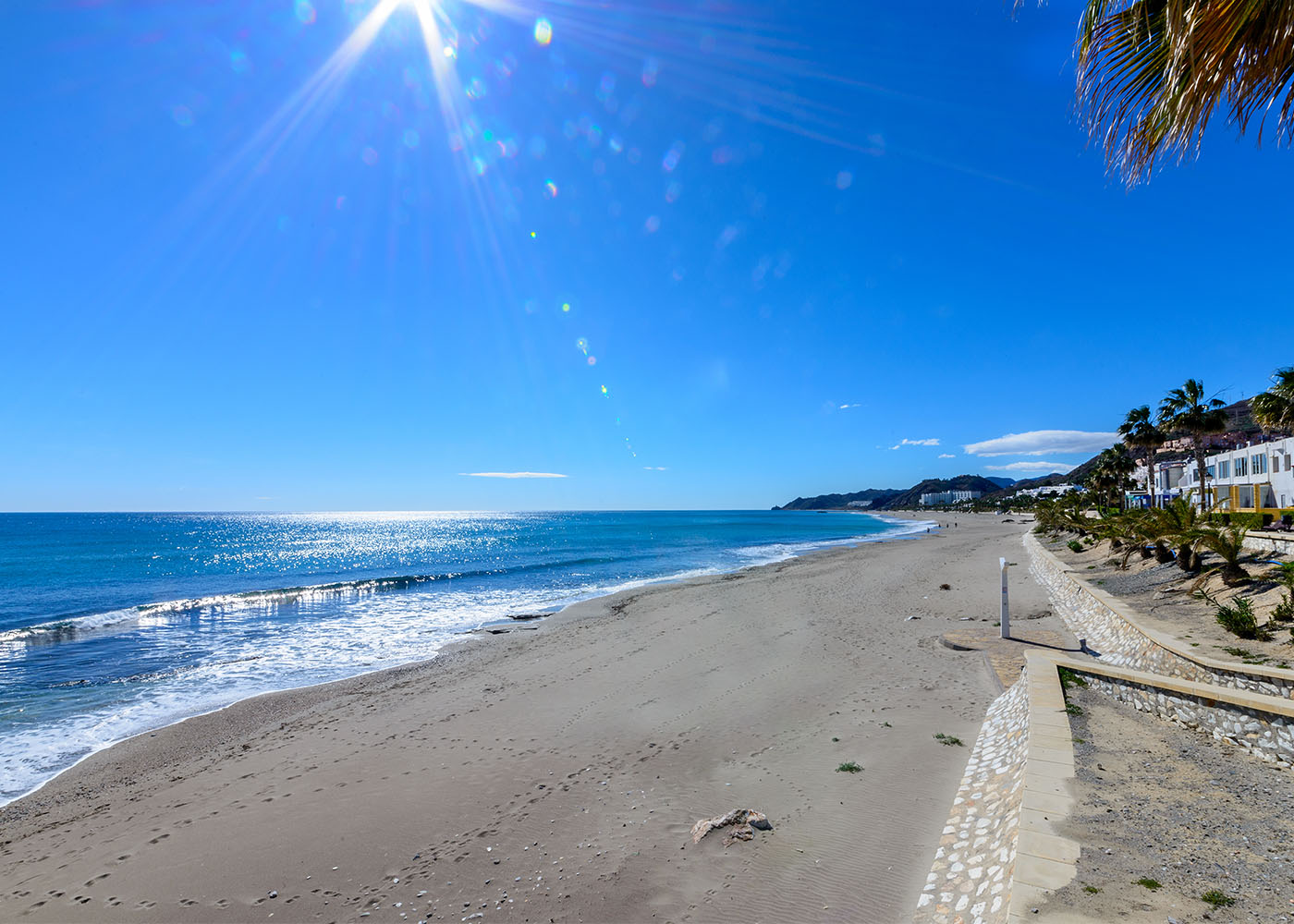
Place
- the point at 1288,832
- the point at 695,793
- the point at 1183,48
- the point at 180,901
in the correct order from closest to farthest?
1. the point at 1183,48
2. the point at 1288,832
3. the point at 180,901
4. the point at 695,793

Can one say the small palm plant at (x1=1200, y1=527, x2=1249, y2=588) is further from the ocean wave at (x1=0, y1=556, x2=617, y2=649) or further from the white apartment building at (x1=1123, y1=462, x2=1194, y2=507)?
the white apartment building at (x1=1123, y1=462, x2=1194, y2=507)

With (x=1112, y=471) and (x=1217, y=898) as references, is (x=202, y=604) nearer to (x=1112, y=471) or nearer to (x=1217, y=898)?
(x=1217, y=898)

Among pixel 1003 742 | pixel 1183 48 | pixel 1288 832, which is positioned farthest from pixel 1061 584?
pixel 1183 48

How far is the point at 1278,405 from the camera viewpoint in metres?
24.8

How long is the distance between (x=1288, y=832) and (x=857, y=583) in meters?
→ 23.1

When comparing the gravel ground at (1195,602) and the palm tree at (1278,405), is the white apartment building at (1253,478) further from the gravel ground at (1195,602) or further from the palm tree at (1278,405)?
the gravel ground at (1195,602)

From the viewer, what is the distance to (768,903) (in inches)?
206

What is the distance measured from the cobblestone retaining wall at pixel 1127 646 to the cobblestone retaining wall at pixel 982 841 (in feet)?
9.69

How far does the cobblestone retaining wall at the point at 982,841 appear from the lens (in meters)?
4.48

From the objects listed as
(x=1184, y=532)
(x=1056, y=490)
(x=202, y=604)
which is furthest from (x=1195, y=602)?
(x=1056, y=490)

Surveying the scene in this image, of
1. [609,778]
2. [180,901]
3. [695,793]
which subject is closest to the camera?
[180,901]

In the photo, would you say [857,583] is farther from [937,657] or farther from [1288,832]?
[1288,832]

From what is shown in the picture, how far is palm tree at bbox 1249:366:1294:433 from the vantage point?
24219mm

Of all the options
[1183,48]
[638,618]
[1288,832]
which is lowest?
[638,618]
